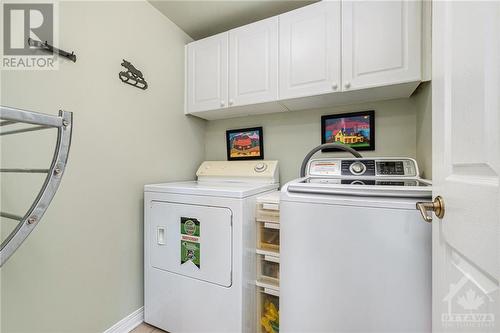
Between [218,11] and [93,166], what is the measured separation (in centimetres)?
155

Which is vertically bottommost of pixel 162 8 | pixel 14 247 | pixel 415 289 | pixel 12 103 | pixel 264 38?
pixel 415 289

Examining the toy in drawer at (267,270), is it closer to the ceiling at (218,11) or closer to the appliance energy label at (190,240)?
the appliance energy label at (190,240)

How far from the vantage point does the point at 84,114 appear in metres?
1.39

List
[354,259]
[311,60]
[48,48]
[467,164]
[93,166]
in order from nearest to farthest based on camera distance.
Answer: [467,164] < [354,259] < [48,48] < [93,166] < [311,60]

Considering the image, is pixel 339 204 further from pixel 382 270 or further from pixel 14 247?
pixel 14 247

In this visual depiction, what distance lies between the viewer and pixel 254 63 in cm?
186

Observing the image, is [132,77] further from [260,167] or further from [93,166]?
[260,167]

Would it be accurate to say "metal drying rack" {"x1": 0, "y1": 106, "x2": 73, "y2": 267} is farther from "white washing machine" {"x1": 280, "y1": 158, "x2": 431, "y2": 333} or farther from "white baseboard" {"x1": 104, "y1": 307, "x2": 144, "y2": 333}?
"white baseboard" {"x1": 104, "y1": 307, "x2": 144, "y2": 333}

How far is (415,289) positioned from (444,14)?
100 centimetres

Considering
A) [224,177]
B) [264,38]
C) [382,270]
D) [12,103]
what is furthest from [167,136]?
[382,270]

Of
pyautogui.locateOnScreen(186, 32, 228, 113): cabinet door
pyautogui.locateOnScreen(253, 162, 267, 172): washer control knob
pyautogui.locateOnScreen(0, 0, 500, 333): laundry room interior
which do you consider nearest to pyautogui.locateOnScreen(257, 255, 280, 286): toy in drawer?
pyautogui.locateOnScreen(0, 0, 500, 333): laundry room interior

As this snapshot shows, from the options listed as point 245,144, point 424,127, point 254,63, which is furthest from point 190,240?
point 424,127

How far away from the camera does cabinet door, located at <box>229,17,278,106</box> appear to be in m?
1.79

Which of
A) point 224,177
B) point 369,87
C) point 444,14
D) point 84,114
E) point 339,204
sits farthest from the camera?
point 224,177
